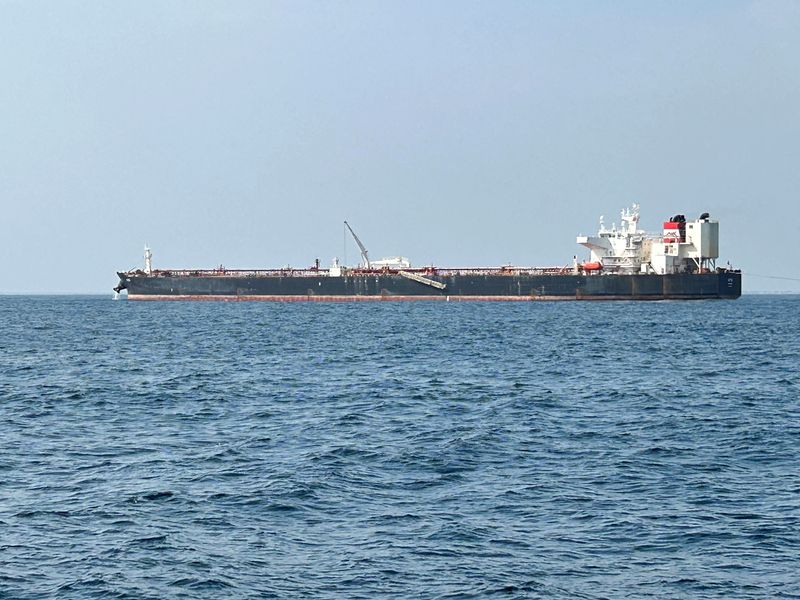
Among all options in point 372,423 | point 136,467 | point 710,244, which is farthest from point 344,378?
point 710,244

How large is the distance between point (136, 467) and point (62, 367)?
88.9 ft

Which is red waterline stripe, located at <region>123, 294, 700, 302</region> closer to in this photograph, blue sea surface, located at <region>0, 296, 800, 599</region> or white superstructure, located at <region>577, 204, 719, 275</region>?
white superstructure, located at <region>577, 204, 719, 275</region>

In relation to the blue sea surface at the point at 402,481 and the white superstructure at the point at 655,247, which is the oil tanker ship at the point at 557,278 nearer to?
the white superstructure at the point at 655,247

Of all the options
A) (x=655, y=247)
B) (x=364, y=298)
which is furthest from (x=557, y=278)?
(x=364, y=298)

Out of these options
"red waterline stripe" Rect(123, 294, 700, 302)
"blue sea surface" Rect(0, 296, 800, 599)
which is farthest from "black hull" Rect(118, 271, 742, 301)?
"blue sea surface" Rect(0, 296, 800, 599)

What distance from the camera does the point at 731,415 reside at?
30781 mm

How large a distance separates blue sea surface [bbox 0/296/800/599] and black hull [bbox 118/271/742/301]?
69.5 metres

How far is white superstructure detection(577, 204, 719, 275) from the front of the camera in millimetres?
115000

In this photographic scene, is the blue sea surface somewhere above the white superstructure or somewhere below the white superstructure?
below

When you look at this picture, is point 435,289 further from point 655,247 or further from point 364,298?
point 655,247

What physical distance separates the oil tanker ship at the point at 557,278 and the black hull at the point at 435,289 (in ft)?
0.38

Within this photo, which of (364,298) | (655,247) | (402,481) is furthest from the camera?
(364,298)

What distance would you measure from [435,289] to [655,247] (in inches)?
1071

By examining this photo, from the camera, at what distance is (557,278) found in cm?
11762
